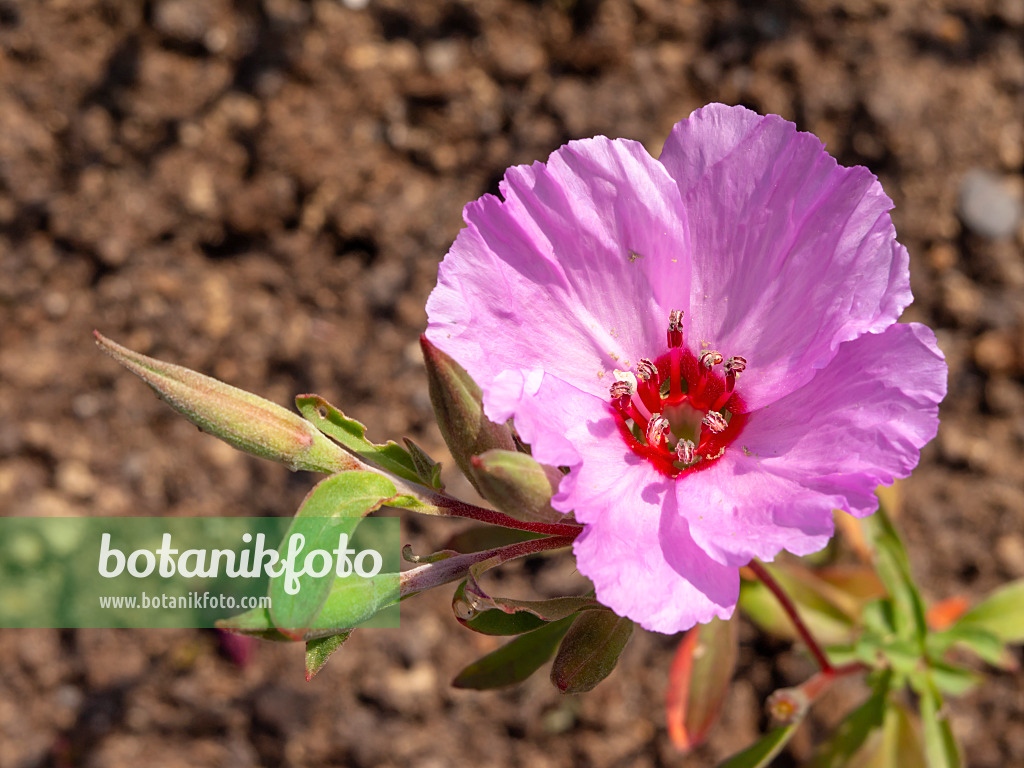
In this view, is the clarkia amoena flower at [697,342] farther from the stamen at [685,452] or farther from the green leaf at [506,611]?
the green leaf at [506,611]

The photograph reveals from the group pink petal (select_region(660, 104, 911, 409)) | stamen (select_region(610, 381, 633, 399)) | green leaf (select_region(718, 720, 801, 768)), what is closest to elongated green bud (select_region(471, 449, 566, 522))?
stamen (select_region(610, 381, 633, 399))

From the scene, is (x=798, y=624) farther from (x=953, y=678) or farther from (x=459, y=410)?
(x=459, y=410)

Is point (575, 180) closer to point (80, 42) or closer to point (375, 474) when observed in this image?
point (375, 474)

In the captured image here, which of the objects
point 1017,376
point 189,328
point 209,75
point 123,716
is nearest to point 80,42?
point 209,75

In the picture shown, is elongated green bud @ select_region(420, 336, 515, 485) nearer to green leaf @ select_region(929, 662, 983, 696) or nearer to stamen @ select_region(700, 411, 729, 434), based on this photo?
stamen @ select_region(700, 411, 729, 434)

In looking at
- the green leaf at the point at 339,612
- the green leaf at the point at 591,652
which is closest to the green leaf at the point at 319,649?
the green leaf at the point at 339,612
